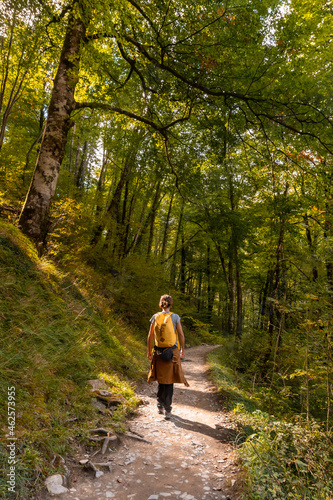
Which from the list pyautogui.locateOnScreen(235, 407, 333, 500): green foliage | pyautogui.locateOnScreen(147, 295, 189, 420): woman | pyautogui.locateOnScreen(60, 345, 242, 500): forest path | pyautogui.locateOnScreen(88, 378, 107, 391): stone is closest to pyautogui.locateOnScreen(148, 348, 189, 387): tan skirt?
pyautogui.locateOnScreen(147, 295, 189, 420): woman

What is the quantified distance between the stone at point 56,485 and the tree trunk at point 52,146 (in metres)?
4.43

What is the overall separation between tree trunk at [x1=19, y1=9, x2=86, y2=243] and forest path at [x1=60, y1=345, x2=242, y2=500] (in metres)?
4.39

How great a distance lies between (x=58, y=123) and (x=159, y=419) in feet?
20.8

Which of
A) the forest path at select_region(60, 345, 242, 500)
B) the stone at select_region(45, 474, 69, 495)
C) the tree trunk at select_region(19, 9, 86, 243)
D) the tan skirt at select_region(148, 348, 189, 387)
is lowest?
the forest path at select_region(60, 345, 242, 500)

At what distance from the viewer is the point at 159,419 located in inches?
181

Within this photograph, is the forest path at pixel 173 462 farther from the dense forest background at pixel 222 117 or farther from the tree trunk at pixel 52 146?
the tree trunk at pixel 52 146

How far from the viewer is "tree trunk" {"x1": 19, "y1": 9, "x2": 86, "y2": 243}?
5734 millimetres

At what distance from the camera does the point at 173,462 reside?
329 cm

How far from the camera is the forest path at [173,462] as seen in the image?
106 inches

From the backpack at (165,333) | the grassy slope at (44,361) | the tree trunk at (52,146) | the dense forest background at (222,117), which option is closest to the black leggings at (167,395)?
the grassy slope at (44,361)

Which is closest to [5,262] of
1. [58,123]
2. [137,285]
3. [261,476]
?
[58,123]

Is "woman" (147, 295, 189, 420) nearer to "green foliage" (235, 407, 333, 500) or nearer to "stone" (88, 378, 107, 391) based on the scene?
"stone" (88, 378, 107, 391)

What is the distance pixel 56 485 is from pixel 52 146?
5.87 m

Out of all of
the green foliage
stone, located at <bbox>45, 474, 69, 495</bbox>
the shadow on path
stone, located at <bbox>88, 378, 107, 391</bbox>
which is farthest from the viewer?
stone, located at <bbox>88, 378, 107, 391</bbox>
